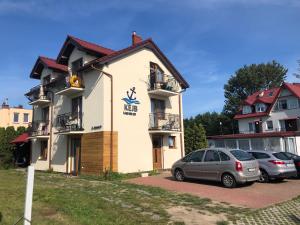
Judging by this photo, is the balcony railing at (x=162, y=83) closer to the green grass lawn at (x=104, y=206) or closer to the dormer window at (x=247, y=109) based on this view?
the green grass lawn at (x=104, y=206)

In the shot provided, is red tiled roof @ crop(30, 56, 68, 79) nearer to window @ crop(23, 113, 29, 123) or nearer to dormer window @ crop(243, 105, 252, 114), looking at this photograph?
window @ crop(23, 113, 29, 123)

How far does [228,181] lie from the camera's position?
41.5 feet

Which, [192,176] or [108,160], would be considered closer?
[192,176]

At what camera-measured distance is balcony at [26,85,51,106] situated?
80.3 ft

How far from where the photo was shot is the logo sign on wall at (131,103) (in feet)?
64.8

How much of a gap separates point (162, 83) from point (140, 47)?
310 centimetres

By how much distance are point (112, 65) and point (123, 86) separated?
61.6 inches

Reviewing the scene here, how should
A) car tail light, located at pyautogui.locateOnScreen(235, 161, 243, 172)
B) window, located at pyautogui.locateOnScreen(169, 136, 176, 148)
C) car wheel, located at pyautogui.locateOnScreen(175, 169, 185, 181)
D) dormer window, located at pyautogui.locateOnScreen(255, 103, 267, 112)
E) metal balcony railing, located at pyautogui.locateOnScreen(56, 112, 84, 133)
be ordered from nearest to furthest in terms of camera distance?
1. car tail light, located at pyautogui.locateOnScreen(235, 161, 243, 172)
2. car wheel, located at pyautogui.locateOnScreen(175, 169, 185, 181)
3. metal balcony railing, located at pyautogui.locateOnScreen(56, 112, 84, 133)
4. window, located at pyautogui.locateOnScreen(169, 136, 176, 148)
5. dormer window, located at pyautogui.locateOnScreen(255, 103, 267, 112)

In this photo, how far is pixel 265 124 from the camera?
156 ft

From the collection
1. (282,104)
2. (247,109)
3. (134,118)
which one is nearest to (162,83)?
(134,118)

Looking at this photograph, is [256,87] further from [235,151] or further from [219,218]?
[219,218]

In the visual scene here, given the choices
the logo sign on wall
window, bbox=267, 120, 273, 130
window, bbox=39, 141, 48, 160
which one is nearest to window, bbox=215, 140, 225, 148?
window, bbox=267, 120, 273, 130

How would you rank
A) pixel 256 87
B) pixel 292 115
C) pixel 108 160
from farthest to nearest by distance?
pixel 256 87 → pixel 292 115 → pixel 108 160

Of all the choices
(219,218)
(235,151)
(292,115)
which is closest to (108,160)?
(235,151)
